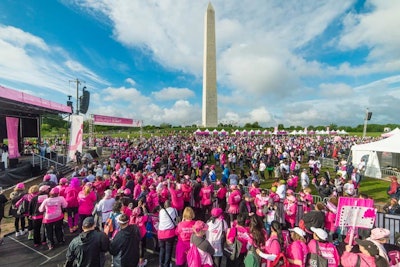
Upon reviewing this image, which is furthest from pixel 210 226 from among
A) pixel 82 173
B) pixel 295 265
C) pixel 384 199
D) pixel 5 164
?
pixel 5 164

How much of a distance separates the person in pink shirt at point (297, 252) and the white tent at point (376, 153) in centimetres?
1316

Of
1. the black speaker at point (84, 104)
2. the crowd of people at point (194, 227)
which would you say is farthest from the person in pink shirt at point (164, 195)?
the black speaker at point (84, 104)

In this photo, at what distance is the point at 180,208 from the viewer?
246 inches

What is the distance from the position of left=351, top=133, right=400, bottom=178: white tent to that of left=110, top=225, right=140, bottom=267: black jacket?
48.8 ft

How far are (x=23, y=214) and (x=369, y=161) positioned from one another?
734 inches

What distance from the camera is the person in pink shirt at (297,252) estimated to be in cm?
290

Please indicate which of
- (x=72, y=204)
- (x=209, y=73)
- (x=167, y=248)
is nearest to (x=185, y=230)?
(x=167, y=248)

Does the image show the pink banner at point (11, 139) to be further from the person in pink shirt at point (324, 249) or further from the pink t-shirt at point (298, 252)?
the person in pink shirt at point (324, 249)

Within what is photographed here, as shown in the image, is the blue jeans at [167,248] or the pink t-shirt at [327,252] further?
the blue jeans at [167,248]

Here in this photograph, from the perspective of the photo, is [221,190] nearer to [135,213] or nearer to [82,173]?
[135,213]

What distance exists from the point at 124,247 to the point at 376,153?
17.1 m

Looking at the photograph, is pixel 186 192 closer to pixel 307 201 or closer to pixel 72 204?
pixel 72 204

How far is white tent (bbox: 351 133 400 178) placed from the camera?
12.8m

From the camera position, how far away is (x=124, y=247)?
10.8 feet
